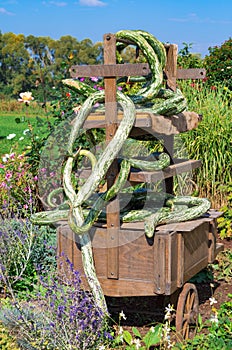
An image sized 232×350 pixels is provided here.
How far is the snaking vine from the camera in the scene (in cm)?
306

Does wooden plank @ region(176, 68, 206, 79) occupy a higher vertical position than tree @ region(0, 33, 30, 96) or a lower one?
lower

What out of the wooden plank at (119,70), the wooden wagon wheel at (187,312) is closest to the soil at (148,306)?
the wooden wagon wheel at (187,312)

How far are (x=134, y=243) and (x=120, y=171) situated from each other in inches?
16.6

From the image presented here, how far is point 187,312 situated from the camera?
3598 millimetres

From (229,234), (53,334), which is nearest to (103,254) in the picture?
(53,334)

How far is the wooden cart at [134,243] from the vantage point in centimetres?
313

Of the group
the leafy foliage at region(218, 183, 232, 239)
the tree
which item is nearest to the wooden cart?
the leafy foliage at region(218, 183, 232, 239)

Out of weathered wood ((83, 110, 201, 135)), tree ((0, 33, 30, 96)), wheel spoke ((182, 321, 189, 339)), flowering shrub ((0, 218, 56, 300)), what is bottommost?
wheel spoke ((182, 321, 189, 339))

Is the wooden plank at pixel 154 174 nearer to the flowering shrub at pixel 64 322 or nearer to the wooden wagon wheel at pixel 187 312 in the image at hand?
the flowering shrub at pixel 64 322

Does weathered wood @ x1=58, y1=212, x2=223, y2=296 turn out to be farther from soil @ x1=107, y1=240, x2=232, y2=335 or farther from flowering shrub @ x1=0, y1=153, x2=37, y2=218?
flowering shrub @ x1=0, y1=153, x2=37, y2=218

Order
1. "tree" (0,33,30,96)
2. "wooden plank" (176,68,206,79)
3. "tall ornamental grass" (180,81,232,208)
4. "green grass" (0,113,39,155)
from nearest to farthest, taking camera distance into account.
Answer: "wooden plank" (176,68,206,79) < "tall ornamental grass" (180,81,232,208) < "green grass" (0,113,39,155) < "tree" (0,33,30,96)

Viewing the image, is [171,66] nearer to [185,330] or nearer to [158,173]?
[158,173]

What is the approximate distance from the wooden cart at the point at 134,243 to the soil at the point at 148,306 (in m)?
0.47

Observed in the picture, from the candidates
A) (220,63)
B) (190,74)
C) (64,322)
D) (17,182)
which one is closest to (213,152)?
(17,182)
